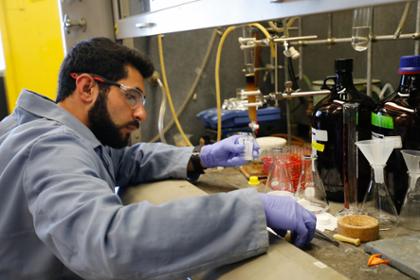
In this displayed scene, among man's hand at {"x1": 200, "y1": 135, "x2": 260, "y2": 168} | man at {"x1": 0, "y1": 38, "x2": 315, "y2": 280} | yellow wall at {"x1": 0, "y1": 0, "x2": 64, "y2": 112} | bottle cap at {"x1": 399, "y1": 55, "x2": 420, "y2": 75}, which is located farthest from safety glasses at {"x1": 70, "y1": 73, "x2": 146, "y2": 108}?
yellow wall at {"x1": 0, "y1": 0, "x2": 64, "y2": 112}

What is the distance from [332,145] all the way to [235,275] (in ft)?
1.88

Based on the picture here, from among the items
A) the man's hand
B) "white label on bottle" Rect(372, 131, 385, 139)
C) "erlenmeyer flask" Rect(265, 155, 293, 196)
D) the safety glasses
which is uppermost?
the safety glasses

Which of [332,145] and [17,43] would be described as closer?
[332,145]

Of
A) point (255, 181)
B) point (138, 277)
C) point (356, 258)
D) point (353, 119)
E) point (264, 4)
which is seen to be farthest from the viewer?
point (255, 181)

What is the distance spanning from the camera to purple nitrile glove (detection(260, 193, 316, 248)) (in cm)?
90

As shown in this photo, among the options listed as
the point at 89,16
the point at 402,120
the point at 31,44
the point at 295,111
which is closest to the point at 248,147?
the point at 402,120

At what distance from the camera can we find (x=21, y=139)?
935mm

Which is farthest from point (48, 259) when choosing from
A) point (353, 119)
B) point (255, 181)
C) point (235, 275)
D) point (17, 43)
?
point (17, 43)

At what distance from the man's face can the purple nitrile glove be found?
0.50 meters

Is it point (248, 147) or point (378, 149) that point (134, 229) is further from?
point (248, 147)

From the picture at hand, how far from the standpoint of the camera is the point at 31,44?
2594mm

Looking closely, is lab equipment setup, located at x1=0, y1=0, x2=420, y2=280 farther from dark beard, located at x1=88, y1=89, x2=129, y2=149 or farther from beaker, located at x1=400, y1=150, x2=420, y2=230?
dark beard, located at x1=88, y1=89, x2=129, y2=149

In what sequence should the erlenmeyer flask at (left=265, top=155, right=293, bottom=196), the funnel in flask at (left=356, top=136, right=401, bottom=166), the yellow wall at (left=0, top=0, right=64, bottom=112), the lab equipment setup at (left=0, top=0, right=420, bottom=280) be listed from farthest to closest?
the yellow wall at (left=0, top=0, right=64, bottom=112) → the erlenmeyer flask at (left=265, top=155, right=293, bottom=196) → the funnel in flask at (left=356, top=136, right=401, bottom=166) → the lab equipment setup at (left=0, top=0, right=420, bottom=280)

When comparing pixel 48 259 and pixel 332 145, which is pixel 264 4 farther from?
pixel 48 259
